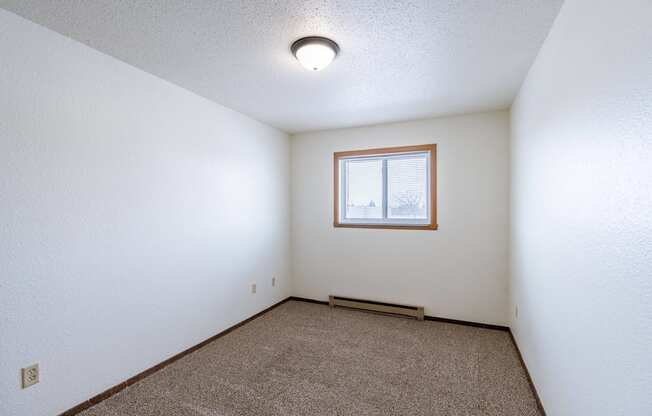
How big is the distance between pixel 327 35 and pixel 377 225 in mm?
2467

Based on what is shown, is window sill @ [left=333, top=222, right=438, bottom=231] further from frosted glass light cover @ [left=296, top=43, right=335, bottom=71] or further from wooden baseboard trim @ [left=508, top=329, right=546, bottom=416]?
frosted glass light cover @ [left=296, top=43, right=335, bottom=71]

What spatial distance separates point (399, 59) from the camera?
2.16m

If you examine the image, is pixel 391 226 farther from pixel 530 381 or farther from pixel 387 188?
pixel 530 381

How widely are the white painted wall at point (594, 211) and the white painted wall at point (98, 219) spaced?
2806 millimetres

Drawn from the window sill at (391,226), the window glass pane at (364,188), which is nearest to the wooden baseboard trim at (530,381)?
the window sill at (391,226)

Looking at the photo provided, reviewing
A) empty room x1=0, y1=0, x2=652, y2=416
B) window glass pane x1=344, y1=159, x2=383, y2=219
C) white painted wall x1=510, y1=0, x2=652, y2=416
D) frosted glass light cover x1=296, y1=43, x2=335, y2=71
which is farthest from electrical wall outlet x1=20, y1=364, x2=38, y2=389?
window glass pane x1=344, y1=159, x2=383, y2=219

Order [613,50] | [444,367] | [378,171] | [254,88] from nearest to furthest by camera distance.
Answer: [613,50]
[444,367]
[254,88]
[378,171]

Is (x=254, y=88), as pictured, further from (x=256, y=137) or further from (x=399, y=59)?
(x=399, y=59)

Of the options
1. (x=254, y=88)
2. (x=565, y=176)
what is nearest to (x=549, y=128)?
(x=565, y=176)

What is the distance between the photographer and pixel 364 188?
4.08m

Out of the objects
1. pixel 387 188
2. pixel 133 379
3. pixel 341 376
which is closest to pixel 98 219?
pixel 133 379

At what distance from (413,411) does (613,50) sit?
2151mm

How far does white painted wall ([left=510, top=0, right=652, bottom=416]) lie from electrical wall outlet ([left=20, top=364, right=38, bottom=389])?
283cm

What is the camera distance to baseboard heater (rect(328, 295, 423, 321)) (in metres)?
3.57
